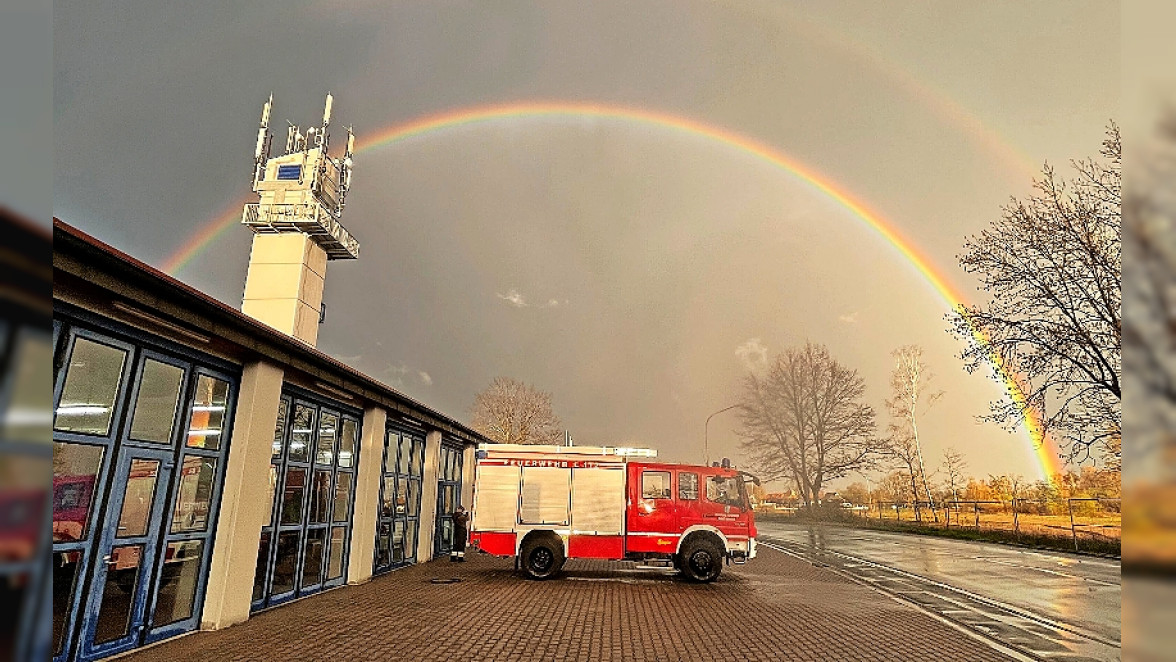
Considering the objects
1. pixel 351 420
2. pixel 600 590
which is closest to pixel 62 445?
pixel 351 420

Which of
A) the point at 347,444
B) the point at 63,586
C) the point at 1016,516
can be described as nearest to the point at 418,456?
the point at 347,444

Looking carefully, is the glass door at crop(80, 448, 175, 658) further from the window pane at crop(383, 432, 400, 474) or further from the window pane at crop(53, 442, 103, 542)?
the window pane at crop(383, 432, 400, 474)

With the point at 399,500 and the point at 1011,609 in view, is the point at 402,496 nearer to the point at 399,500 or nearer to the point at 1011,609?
the point at 399,500

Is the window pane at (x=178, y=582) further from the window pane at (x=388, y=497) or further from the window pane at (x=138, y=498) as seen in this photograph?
the window pane at (x=388, y=497)

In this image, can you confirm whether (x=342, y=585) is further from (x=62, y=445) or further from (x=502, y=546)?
(x=62, y=445)

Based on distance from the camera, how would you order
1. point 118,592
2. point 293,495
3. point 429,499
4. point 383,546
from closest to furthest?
point 118,592 → point 293,495 → point 383,546 → point 429,499

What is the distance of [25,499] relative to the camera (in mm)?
939

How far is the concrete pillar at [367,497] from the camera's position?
14.5 m

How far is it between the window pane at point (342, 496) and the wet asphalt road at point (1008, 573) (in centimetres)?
1262

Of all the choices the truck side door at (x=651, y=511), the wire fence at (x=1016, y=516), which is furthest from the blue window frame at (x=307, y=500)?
the wire fence at (x=1016, y=516)

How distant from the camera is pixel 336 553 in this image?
13.9 metres

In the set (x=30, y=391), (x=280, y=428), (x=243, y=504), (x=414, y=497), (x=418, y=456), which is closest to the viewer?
(x=30, y=391)

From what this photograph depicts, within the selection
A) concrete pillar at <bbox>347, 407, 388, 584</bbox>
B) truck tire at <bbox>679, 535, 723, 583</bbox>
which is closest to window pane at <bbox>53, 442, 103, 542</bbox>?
concrete pillar at <bbox>347, 407, 388, 584</bbox>

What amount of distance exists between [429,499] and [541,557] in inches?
180
